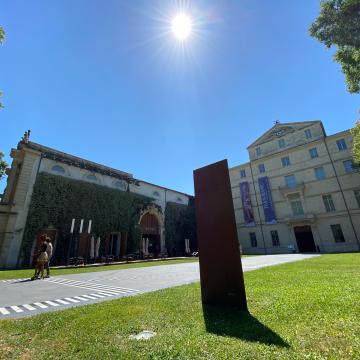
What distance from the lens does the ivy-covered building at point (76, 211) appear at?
21.1m

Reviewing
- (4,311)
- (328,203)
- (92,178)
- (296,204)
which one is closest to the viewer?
(4,311)

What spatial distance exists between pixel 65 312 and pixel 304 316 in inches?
192

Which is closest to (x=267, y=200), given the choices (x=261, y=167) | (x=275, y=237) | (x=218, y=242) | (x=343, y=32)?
(x=275, y=237)

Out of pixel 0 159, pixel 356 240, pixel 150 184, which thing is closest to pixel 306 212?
pixel 356 240

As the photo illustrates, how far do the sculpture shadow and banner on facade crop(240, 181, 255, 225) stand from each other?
34.9 metres

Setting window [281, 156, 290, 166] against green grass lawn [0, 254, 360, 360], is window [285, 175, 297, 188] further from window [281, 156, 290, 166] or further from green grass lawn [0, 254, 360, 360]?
green grass lawn [0, 254, 360, 360]

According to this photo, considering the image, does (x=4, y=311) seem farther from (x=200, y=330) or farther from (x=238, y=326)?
(x=238, y=326)

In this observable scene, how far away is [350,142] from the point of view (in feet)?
101

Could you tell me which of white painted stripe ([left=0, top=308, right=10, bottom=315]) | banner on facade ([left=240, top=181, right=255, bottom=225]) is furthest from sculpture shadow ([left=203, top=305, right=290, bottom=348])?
banner on facade ([left=240, top=181, right=255, bottom=225])

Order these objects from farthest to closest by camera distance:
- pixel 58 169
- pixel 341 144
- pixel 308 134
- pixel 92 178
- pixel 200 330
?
pixel 308 134
pixel 341 144
pixel 92 178
pixel 58 169
pixel 200 330

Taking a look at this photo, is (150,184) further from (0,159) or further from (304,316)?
(304,316)

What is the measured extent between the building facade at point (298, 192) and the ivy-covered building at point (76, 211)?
46.7 ft

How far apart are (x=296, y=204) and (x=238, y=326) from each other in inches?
1369

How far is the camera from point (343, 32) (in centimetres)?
1106
